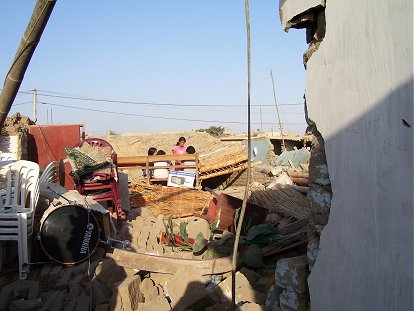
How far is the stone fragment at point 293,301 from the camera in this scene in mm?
2963

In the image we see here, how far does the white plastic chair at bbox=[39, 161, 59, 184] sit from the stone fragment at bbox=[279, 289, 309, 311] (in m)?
4.50

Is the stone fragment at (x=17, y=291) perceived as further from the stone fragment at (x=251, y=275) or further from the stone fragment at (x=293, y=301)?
the stone fragment at (x=293, y=301)

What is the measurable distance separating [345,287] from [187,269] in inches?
90.9

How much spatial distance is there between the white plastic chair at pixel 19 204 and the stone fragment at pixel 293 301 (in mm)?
3188

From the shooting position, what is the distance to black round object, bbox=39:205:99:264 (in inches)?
198

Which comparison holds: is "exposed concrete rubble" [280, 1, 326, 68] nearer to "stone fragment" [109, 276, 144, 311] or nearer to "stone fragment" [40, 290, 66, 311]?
"stone fragment" [109, 276, 144, 311]

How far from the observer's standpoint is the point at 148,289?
14.2ft

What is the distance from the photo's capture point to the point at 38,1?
2.03 m

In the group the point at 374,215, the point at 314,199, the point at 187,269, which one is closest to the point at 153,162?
the point at 187,269

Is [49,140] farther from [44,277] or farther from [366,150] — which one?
[366,150]

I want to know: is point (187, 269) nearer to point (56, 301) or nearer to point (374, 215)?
point (56, 301)

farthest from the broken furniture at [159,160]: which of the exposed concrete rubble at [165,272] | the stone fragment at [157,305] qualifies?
the stone fragment at [157,305]

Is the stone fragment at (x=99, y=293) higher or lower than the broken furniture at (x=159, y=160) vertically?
lower

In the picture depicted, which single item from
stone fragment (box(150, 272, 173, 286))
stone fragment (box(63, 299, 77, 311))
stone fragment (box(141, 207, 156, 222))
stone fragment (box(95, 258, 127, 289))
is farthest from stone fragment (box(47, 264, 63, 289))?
stone fragment (box(141, 207, 156, 222))
